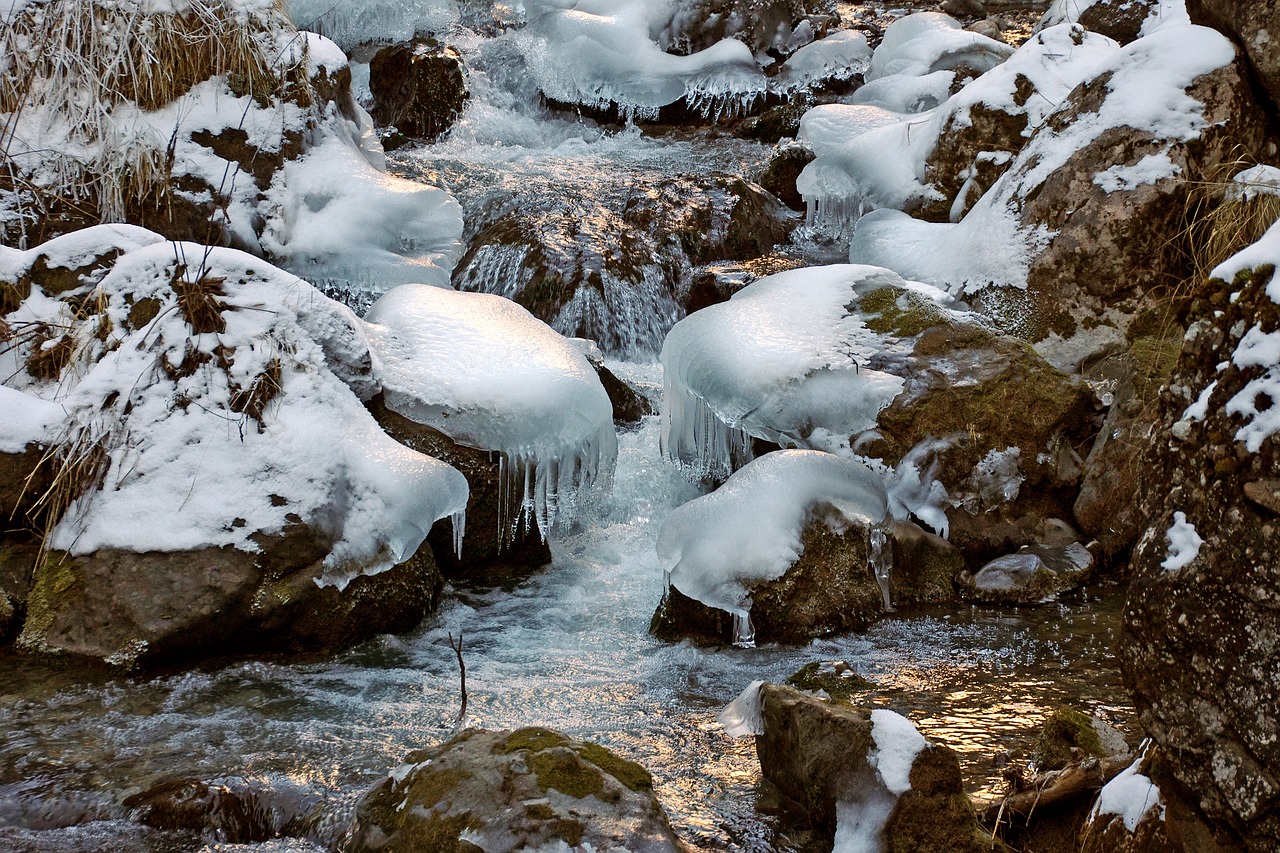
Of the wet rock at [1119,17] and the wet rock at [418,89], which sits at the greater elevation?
the wet rock at [1119,17]

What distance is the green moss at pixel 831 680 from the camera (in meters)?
3.43

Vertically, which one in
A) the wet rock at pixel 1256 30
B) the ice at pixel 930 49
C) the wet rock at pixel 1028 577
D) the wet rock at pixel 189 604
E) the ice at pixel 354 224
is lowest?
the wet rock at pixel 1028 577

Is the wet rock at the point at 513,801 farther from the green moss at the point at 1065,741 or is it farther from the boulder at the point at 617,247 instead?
the boulder at the point at 617,247

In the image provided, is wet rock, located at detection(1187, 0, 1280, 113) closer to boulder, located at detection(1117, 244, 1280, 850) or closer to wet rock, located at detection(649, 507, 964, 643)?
wet rock, located at detection(649, 507, 964, 643)

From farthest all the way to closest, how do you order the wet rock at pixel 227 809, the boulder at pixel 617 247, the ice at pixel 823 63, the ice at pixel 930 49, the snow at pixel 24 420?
1. the ice at pixel 823 63
2. the ice at pixel 930 49
3. the boulder at pixel 617 247
4. the snow at pixel 24 420
5. the wet rock at pixel 227 809

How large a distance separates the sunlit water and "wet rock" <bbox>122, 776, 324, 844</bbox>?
0.19ft

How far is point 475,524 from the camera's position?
4.47m

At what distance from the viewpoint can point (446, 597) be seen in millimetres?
4352

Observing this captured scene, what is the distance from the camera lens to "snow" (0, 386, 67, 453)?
12.0 ft

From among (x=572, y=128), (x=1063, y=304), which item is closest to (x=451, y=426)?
(x=1063, y=304)

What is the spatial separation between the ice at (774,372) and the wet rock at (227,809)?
2.65 meters

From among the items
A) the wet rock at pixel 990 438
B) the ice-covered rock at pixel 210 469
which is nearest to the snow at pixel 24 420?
the ice-covered rock at pixel 210 469

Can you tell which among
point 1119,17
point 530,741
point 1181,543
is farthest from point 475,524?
point 1119,17

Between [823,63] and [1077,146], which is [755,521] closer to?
[1077,146]
